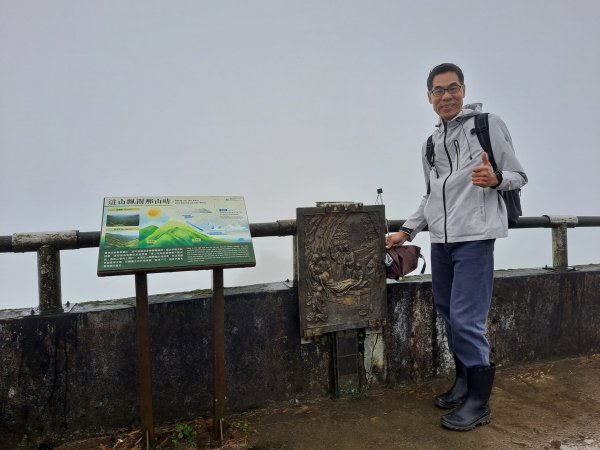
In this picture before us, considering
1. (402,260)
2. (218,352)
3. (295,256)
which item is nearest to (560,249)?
(402,260)

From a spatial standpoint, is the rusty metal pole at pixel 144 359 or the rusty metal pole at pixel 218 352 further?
the rusty metal pole at pixel 218 352

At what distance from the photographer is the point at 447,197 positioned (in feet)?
10.1

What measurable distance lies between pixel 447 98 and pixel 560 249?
2.75 m

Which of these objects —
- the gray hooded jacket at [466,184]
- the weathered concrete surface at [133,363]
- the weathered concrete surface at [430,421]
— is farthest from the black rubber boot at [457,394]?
the gray hooded jacket at [466,184]

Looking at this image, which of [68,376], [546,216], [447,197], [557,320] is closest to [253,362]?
[68,376]

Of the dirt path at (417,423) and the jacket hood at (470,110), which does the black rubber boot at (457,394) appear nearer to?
the dirt path at (417,423)

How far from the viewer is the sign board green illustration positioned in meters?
2.44

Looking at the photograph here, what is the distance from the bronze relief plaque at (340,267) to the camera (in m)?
3.40

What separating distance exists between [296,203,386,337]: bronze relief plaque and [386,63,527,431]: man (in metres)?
0.64

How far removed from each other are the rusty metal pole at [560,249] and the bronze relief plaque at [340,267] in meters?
2.43

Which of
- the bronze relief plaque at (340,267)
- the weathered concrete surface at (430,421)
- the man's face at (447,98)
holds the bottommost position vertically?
the weathered concrete surface at (430,421)

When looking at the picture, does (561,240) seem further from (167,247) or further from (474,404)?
(167,247)

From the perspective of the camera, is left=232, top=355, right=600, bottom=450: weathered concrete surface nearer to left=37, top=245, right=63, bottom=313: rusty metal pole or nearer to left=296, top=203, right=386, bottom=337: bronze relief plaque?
left=296, top=203, right=386, bottom=337: bronze relief plaque

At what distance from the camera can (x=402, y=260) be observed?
3527mm
